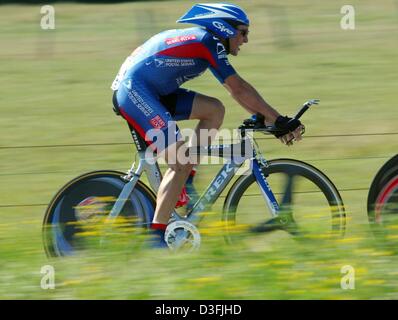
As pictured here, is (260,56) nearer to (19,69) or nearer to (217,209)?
(19,69)

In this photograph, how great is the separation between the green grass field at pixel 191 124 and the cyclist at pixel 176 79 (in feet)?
1.88

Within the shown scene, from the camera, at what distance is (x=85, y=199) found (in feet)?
24.2

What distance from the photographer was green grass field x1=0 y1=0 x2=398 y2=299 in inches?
211

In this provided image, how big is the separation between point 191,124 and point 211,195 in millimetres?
4997

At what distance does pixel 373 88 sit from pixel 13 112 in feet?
14.9

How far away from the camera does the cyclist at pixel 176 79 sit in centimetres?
704

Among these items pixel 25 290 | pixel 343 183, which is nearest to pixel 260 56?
pixel 343 183

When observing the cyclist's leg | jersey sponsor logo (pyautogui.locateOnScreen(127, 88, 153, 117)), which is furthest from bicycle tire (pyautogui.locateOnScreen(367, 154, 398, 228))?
jersey sponsor logo (pyautogui.locateOnScreen(127, 88, 153, 117))

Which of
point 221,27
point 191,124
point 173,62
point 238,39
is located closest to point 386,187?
point 238,39

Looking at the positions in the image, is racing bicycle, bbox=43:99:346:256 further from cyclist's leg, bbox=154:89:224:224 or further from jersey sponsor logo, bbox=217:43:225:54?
jersey sponsor logo, bbox=217:43:225:54

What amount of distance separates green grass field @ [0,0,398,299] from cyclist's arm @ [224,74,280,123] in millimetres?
852

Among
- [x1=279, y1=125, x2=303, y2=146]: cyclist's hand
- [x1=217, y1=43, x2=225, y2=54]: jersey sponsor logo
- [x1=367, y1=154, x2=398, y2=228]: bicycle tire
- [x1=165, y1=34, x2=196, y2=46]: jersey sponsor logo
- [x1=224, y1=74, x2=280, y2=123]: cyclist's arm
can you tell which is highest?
[x1=165, y1=34, x2=196, y2=46]: jersey sponsor logo

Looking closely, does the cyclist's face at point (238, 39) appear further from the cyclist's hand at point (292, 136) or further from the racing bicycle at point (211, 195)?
the cyclist's hand at point (292, 136)

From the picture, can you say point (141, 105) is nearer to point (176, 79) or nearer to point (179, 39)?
point (176, 79)
